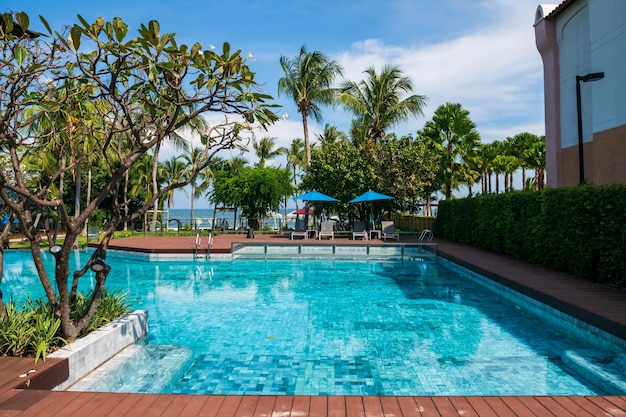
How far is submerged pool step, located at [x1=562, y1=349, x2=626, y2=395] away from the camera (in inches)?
184

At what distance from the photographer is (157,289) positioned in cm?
1128

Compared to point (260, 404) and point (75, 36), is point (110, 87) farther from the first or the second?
point (260, 404)

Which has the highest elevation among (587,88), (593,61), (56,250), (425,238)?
(593,61)

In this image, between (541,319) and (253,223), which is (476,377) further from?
(253,223)

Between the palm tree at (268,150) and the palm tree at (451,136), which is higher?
the palm tree at (268,150)

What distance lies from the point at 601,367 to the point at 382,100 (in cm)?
2431

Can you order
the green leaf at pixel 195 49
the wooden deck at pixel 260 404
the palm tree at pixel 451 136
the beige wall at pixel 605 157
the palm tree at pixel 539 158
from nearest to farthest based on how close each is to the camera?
the wooden deck at pixel 260 404 → the green leaf at pixel 195 49 → the beige wall at pixel 605 157 → the palm tree at pixel 451 136 → the palm tree at pixel 539 158

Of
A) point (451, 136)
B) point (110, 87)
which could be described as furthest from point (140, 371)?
point (451, 136)

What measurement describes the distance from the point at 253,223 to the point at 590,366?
2384cm

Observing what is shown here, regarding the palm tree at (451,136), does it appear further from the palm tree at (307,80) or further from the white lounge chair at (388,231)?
the white lounge chair at (388,231)

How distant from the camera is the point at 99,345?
5.02 m

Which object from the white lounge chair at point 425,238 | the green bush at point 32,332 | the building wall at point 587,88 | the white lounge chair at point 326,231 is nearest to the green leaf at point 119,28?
the green bush at point 32,332

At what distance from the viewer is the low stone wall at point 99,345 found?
4492 mm

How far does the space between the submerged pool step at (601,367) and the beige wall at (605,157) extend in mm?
8270
